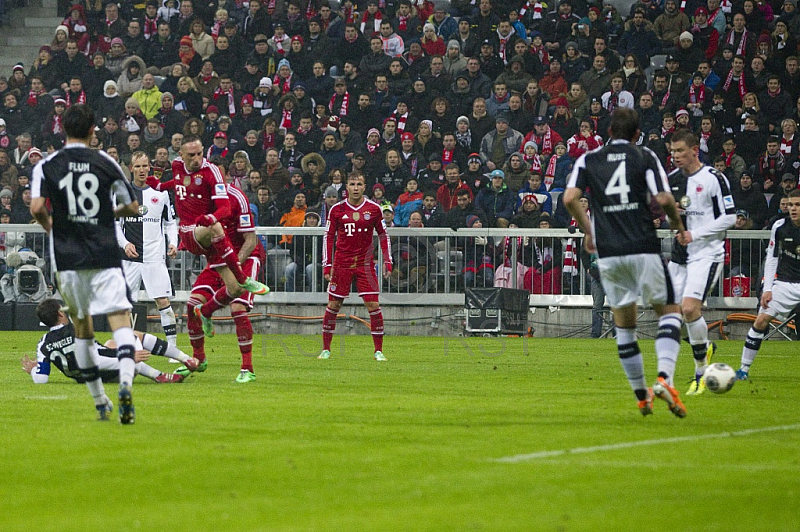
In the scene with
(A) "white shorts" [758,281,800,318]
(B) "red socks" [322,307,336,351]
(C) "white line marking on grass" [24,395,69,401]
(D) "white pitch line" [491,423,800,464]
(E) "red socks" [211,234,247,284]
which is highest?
(E) "red socks" [211,234,247,284]

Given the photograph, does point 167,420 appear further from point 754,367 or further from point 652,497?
point 754,367

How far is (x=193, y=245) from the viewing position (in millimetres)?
12883

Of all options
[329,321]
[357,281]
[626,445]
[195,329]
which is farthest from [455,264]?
[626,445]

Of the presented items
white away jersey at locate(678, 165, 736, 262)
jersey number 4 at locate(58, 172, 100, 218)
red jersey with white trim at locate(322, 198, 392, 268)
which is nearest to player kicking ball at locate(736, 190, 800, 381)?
white away jersey at locate(678, 165, 736, 262)

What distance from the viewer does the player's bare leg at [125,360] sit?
8.09 m

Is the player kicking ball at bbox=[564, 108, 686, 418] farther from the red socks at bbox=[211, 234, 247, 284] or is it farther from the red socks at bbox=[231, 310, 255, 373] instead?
the red socks at bbox=[231, 310, 255, 373]

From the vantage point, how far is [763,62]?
24156 millimetres

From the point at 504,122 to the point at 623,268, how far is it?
51.0 ft

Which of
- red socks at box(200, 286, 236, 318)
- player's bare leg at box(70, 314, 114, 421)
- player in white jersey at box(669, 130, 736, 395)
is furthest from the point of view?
red socks at box(200, 286, 236, 318)

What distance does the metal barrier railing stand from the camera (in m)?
23.2

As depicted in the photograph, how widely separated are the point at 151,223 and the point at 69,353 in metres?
5.67

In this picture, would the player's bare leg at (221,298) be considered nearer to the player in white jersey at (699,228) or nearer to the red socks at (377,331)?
the red socks at (377,331)

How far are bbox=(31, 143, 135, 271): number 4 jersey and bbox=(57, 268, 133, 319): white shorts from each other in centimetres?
6

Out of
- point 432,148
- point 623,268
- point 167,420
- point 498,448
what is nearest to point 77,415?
point 167,420
